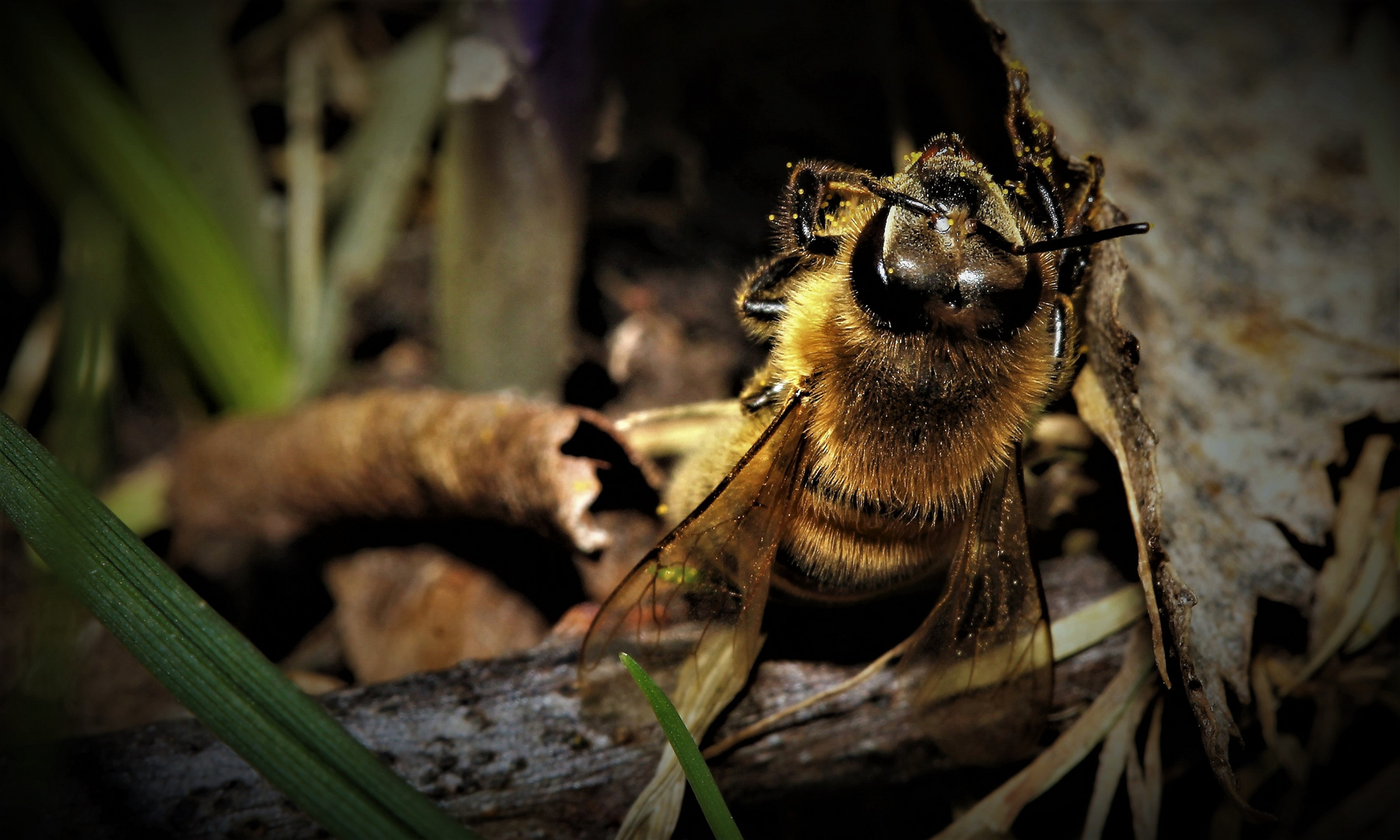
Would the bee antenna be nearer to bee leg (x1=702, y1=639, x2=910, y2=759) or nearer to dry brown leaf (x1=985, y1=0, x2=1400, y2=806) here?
dry brown leaf (x1=985, y1=0, x2=1400, y2=806)

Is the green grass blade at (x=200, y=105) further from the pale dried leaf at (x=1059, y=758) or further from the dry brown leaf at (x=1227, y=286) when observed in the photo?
the pale dried leaf at (x=1059, y=758)

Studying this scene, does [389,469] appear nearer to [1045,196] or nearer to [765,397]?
[765,397]

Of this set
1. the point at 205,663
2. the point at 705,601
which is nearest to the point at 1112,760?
the point at 705,601

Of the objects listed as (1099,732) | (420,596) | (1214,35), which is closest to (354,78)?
(420,596)

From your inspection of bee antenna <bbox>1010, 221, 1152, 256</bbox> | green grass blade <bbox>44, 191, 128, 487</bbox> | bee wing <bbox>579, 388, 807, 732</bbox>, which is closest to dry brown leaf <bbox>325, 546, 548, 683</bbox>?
bee wing <bbox>579, 388, 807, 732</bbox>

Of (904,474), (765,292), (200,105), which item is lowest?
(904,474)

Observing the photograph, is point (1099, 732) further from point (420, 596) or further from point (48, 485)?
point (48, 485)

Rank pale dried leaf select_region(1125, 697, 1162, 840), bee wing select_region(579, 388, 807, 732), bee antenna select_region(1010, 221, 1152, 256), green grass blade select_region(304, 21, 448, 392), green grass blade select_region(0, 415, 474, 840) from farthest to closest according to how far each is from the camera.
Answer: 1. green grass blade select_region(304, 21, 448, 392)
2. pale dried leaf select_region(1125, 697, 1162, 840)
3. bee wing select_region(579, 388, 807, 732)
4. bee antenna select_region(1010, 221, 1152, 256)
5. green grass blade select_region(0, 415, 474, 840)
